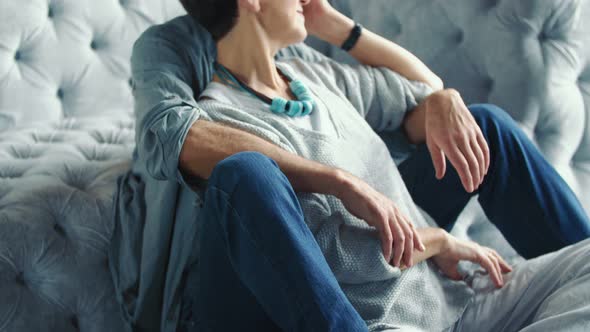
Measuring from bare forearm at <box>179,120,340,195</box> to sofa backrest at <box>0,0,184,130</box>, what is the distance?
1.97 feet

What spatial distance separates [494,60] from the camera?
4.41 ft

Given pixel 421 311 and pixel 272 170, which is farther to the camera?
pixel 421 311

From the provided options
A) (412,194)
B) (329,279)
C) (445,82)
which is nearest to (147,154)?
(329,279)

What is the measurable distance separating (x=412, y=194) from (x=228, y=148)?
39 cm

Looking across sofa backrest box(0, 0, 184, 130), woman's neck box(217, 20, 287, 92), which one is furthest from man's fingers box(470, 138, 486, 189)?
sofa backrest box(0, 0, 184, 130)

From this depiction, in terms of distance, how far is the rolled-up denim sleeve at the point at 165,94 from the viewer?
3.04 feet

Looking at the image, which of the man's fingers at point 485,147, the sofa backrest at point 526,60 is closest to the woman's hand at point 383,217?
the man's fingers at point 485,147

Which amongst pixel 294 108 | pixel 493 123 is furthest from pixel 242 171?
pixel 493 123

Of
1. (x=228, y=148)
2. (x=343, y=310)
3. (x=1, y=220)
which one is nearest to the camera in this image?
(x=343, y=310)

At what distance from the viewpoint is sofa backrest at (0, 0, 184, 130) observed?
4.47 ft

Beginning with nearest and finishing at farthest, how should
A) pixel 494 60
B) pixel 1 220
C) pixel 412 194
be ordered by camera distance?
pixel 1 220 → pixel 412 194 → pixel 494 60

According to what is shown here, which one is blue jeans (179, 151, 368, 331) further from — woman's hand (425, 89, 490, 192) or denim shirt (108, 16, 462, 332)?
woman's hand (425, 89, 490, 192)

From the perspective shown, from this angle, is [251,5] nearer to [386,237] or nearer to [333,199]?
[333,199]

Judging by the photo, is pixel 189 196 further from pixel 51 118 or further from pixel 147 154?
pixel 51 118
